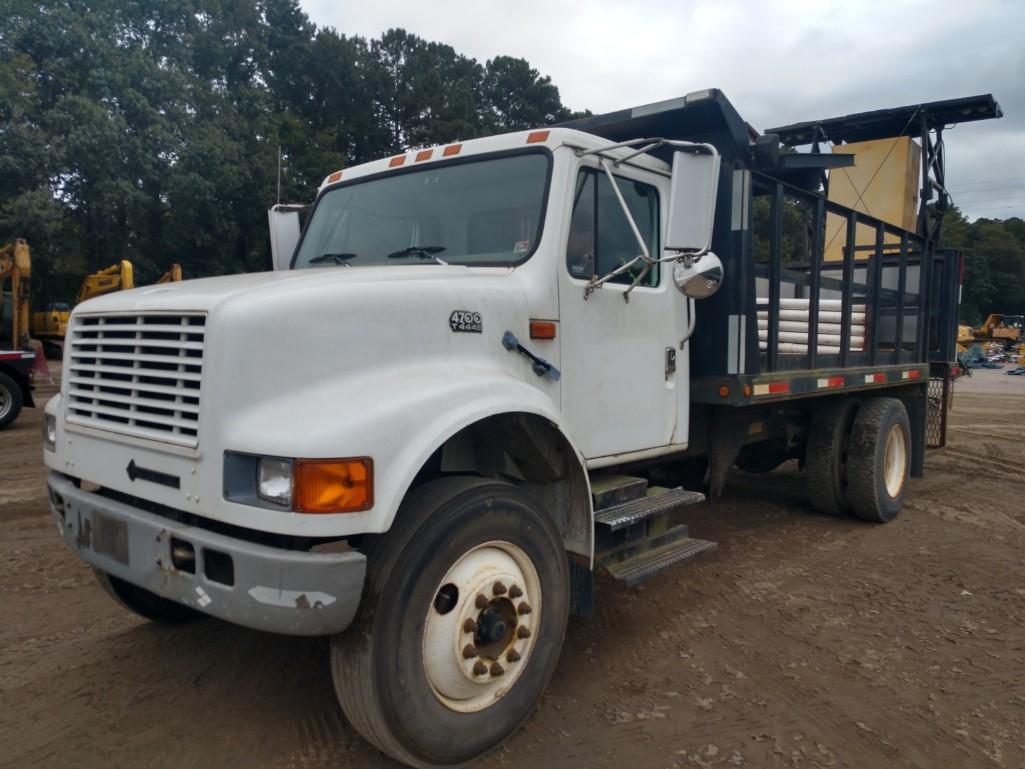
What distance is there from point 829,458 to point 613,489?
323 cm

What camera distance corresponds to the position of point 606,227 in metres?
3.69

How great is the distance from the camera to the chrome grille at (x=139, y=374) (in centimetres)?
256

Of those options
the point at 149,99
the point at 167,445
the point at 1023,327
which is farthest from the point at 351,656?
the point at 1023,327

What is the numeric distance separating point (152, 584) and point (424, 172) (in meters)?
2.30

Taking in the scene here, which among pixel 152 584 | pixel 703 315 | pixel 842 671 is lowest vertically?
pixel 842 671

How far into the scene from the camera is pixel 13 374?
1114 centimetres

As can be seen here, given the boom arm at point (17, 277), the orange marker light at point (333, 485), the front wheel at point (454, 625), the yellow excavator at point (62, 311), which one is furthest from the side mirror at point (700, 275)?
the yellow excavator at point (62, 311)

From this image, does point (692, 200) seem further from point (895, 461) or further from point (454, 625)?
point (895, 461)

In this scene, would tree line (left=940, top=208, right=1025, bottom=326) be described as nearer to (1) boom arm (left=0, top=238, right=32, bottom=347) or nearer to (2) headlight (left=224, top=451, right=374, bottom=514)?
(1) boom arm (left=0, top=238, right=32, bottom=347)

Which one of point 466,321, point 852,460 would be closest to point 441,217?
point 466,321

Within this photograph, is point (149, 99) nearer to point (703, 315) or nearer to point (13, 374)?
point (13, 374)

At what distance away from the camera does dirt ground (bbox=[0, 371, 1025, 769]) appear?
2.93 meters

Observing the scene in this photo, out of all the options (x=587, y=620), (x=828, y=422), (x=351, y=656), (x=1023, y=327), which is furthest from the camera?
(x=1023, y=327)

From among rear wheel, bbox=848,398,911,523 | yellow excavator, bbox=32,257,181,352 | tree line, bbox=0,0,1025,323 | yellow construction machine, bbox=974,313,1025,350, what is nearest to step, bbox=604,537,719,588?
rear wheel, bbox=848,398,911,523
